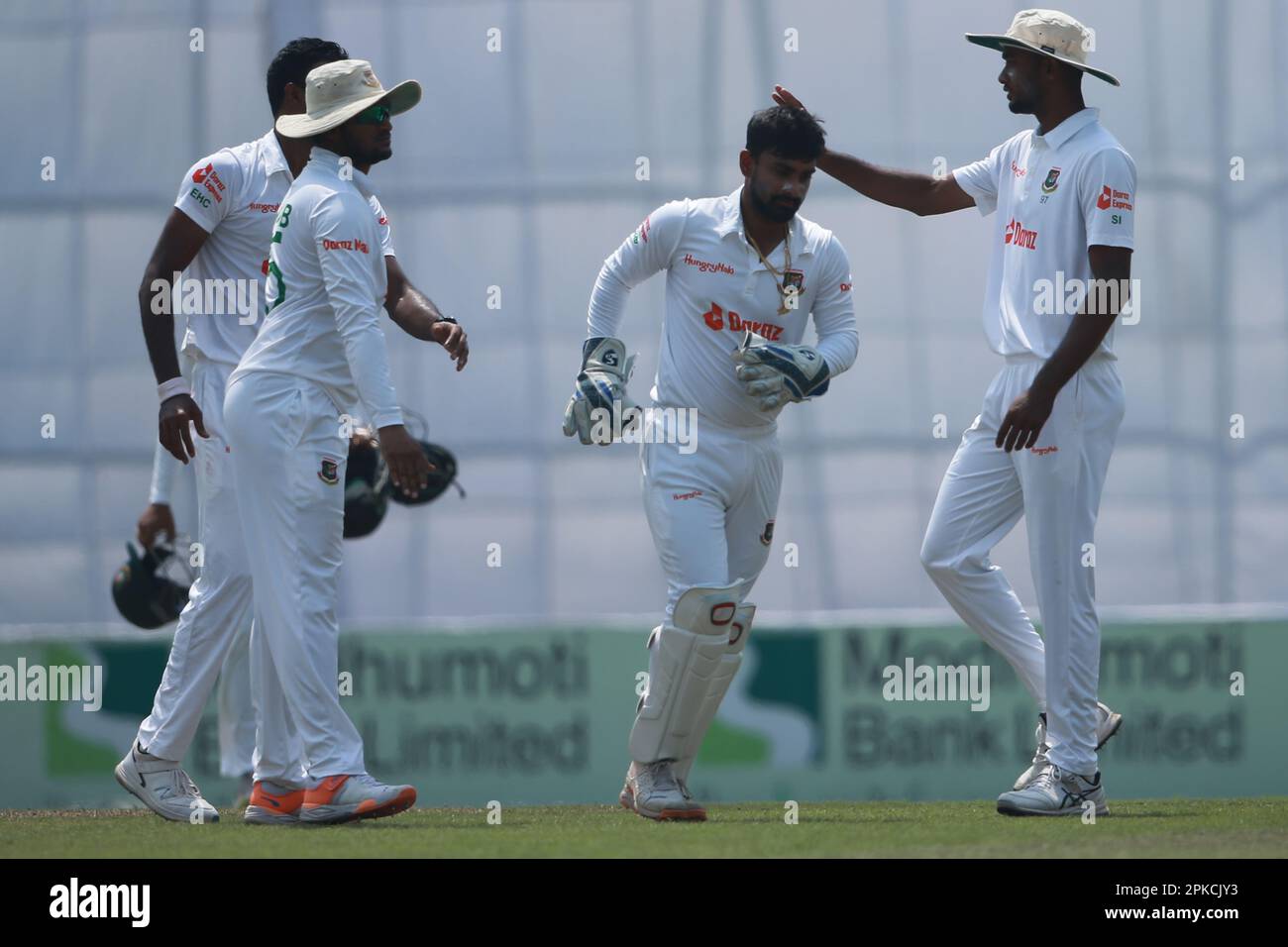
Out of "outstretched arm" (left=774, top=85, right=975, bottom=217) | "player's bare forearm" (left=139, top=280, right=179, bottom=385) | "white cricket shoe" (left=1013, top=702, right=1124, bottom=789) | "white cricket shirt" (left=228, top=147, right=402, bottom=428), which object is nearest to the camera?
"white cricket shirt" (left=228, top=147, right=402, bottom=428)

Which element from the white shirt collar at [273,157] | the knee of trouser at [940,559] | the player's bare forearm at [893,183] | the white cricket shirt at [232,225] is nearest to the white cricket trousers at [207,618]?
the white cricket shirt at [232,225]

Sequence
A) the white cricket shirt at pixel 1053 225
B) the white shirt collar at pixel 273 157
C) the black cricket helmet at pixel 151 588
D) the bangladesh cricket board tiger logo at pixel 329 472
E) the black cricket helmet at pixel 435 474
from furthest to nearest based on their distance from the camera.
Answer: the black cricket helmet at pixel 435 474 → the black cricket helmet at pixel 151 588 → the white shirt collar at pixel 273 157 → the white cricket shirt at pixel 1053 225 → the bangladesh cricket board tiger logo at pixel 329 472

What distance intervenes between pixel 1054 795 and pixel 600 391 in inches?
61.1

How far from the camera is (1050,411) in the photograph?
5.09m

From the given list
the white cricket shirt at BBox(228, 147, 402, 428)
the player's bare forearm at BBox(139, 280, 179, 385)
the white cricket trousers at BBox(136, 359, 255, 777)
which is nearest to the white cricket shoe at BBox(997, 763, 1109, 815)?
the white cricket shirt at BBox(228, 147, 402, 428)

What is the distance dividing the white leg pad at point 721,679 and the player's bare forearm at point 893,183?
4.53ft

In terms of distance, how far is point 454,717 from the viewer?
7703 millimetres

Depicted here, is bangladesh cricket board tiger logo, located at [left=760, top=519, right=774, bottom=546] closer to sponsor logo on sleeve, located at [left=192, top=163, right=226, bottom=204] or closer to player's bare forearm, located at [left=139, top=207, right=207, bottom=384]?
player's bare forearm, located at [left=139, top=207, right=207, bottom=384]

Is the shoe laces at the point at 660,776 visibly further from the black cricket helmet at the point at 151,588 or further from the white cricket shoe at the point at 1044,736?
the black cricket helmet at the point at 151,588

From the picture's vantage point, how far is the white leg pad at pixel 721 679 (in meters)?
5.25

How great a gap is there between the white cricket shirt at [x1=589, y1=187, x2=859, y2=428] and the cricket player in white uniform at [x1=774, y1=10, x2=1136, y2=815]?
46 centimetres

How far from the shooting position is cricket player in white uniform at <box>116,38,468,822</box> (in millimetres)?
5297

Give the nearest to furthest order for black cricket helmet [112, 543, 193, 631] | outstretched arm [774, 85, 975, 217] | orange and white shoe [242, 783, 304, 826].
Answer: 1. orange and white shoe [242, 783, 304, 826]
2. outstretched arm [774, 85, 975, 217]
3. black cricket helmet [112, 543, 193, 631]

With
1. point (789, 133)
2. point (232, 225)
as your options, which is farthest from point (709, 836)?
point (232, 225)
